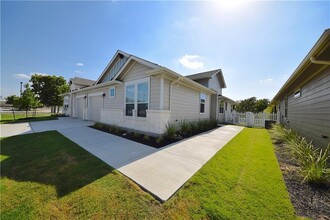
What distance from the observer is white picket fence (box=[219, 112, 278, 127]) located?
13516 millimetres

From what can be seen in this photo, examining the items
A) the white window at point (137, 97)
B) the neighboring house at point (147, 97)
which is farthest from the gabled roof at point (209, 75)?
the white window at point (137, 97)

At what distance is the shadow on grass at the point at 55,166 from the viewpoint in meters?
2.89

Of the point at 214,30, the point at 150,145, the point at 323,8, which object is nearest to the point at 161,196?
the point at 150,145

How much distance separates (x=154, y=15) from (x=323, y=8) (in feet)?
23.9

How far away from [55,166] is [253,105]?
46.3 meters

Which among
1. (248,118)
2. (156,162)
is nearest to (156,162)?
(156,162)

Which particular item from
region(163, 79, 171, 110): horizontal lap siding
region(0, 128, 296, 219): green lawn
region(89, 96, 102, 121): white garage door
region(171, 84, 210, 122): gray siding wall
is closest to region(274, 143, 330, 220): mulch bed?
region(0, 128, 296, 219): green lawn

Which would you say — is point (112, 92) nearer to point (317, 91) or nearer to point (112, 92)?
point (112, 92)

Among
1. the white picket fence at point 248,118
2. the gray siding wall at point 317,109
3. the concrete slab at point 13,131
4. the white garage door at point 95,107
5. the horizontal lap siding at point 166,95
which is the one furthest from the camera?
the white picket fence at point 248,118

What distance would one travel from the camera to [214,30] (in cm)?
783

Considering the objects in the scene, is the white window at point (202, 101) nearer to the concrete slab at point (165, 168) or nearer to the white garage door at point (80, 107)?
the concrete slab at point (165, 168)

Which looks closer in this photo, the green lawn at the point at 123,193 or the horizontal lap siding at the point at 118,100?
the green lawn at the point at 123,193

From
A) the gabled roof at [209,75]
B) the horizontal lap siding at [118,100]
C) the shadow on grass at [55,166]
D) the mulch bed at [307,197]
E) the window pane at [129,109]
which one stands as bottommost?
the shadow on grass at [55,166]

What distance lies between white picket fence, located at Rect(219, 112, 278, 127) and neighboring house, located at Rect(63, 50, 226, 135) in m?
4.47
